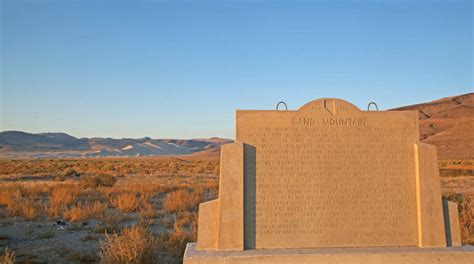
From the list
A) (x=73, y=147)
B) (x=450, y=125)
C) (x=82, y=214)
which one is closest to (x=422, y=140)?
(x=450, y=125)

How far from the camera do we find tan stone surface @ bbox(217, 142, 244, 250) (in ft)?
16.8

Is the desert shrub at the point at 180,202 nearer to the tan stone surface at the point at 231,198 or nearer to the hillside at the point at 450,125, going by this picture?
the tan stone surface at the point at 231,198

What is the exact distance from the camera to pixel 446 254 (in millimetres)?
5164

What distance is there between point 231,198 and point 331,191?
4.51 feet

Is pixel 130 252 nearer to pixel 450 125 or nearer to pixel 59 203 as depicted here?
pixel 59 203

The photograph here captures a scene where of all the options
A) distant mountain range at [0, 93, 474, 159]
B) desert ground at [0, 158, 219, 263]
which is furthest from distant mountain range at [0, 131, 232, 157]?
desert ground at [0, 158, 219, 263]

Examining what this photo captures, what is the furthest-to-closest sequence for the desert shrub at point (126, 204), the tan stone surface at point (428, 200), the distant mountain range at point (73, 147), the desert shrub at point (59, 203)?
the distant mountain range at point (73, 147)
the desert shrub at point (126, 204)
the desert shrub at point (59, 203)
the tan stone surface at point (428, 200)

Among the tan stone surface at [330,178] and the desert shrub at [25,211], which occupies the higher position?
the tan stone surface at [330,178]

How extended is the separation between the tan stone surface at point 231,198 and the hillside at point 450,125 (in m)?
49.5

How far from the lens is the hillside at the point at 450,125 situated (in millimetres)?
69438

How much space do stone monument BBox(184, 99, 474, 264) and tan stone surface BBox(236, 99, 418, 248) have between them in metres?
0.01

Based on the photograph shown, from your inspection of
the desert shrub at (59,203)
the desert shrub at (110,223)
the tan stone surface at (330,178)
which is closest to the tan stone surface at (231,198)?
the tan stone surface at (330,178)

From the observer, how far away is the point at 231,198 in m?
5.17

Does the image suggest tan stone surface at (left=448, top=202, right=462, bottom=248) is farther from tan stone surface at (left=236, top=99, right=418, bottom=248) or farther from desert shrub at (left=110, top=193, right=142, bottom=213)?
desert shrub at (left=110, top=193, right=142, bottom=213)
